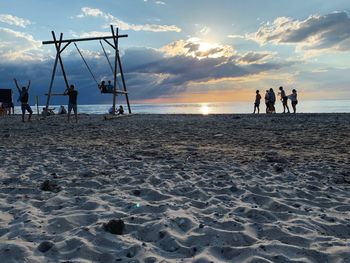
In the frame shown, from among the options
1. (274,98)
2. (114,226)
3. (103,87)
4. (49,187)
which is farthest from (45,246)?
(274,98)

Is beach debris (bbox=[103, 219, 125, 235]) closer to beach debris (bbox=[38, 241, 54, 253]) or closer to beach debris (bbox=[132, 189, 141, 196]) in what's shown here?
beach debris (bbox=[38, 241, 54, 253])

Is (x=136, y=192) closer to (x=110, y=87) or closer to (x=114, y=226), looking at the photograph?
(x=114, y=226)

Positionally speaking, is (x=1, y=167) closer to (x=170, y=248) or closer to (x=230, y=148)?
(x=170, y=248)

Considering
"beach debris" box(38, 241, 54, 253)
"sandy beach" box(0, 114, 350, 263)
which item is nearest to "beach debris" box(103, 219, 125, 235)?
"sandy beach" box(0, 114, 350, 263)

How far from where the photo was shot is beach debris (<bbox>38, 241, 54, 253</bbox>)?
3.83m

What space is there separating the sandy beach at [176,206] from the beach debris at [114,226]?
0.04m

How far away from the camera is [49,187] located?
20.5ft

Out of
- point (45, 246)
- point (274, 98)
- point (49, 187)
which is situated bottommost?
point (45, 246)

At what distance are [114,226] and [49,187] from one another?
2.39 m

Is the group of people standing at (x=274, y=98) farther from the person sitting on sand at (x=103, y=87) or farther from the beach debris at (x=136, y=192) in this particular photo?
the beach debris at (x=136, y=192)

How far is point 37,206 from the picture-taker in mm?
5328

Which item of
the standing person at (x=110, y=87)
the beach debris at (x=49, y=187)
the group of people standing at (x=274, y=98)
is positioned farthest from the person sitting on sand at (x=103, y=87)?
the beach debris at (x=49, y=187)

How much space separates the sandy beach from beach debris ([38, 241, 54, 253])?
0.04 feet

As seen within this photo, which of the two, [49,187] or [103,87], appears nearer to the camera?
[49,187]
